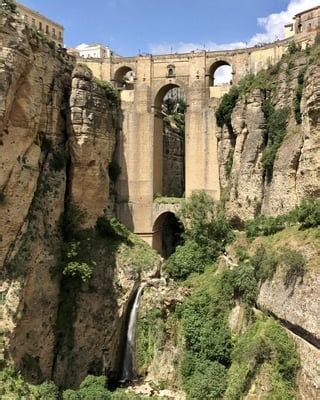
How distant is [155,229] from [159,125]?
654cm

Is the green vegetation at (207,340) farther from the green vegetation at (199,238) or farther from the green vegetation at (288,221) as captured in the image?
the green vegetation at (288,221)

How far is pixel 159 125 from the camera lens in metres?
32.1

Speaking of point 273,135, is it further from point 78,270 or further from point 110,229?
point 78,270

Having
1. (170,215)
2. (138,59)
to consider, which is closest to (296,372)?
(170,215)

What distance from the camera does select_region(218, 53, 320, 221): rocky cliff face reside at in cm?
2253

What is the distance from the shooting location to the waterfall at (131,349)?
930 inches

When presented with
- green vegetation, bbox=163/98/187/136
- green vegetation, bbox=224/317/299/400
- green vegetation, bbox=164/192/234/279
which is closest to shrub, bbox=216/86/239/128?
green vegetation, bbox=164/192/234/279

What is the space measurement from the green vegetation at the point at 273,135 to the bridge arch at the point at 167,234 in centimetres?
737

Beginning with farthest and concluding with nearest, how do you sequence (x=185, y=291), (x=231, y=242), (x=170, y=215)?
(x=170, y=215) → (x=231, y=242) → (x=185, y=291)

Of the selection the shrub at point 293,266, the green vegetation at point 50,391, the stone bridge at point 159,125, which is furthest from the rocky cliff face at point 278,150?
the green vegetation at point 50,391

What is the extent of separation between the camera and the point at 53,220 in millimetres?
24359

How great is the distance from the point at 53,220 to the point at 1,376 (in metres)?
8.03

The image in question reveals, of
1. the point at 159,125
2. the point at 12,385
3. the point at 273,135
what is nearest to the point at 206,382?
the point at 12,385

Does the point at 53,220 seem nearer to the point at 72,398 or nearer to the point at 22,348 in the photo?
the point at 22,348
